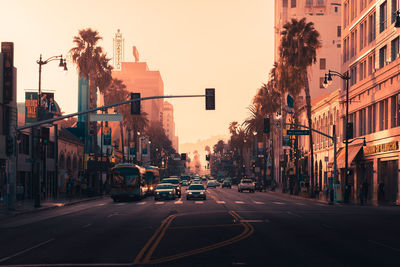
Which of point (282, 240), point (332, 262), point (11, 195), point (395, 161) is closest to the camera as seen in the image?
point (332, 262)

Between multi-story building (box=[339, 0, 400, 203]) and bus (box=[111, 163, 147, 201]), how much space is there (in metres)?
21.3

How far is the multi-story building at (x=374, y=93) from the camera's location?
5100 centimetres

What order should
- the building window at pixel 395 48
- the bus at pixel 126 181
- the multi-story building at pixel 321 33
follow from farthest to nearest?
1. the multi-story building at pixel 321 33
2. the bus at pixel 126 181
3. the building window at pixel 395 48

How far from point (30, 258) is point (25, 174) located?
47.0m

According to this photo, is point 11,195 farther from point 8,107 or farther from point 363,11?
point 363,11

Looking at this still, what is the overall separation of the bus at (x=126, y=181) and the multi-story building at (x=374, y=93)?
2131 cm

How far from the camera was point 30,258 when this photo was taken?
15398 millimetres

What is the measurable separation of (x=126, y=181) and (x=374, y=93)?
24079 millimetres

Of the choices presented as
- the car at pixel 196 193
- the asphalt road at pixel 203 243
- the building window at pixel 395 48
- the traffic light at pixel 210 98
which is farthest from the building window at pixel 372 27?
the asphalt road at pixel 203 243

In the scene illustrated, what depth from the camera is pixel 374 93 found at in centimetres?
5609

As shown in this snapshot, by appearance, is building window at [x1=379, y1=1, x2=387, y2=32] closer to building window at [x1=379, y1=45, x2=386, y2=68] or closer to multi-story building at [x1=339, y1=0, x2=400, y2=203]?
multi-story building at [x1=339, y1=0, x2=400, y2=203]

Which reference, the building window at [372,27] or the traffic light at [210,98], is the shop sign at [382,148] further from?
the traffic light at [210,98]

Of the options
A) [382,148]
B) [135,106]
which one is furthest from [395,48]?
[135,106]

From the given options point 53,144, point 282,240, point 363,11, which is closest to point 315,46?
point 363,11
